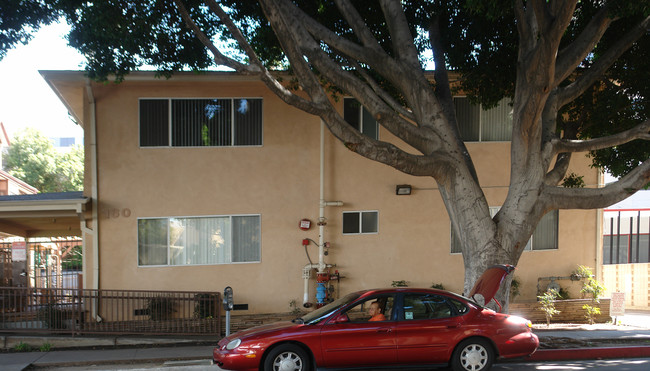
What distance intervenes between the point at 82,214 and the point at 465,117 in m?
9.26

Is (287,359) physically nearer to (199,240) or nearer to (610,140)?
(199,240)

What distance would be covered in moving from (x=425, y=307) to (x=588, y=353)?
140 inches

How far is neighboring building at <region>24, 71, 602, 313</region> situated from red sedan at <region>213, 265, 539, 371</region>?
4.71 meters

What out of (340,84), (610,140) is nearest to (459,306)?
(340,84)

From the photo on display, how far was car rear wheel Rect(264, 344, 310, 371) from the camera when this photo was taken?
21.9 feet

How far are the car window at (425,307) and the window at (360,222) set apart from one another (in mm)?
5013

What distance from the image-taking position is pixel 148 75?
11.1m

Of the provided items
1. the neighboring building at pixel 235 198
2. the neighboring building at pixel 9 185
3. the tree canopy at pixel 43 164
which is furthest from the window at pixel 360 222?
the tree canopy at pixel 43 164

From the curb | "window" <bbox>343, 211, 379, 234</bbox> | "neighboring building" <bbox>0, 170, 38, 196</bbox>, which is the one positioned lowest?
the curb

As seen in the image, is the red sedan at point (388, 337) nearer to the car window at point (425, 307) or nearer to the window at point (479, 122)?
the car window at point (425, 307)

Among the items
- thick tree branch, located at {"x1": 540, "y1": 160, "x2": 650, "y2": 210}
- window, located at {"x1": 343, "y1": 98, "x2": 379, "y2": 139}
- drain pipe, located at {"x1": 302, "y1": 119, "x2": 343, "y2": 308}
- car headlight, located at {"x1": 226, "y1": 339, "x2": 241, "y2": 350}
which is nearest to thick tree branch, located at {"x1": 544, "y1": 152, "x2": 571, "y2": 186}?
thick tree branch, located at {"x1": 540, "y1": 160, "x2": 650, "y2": 210}

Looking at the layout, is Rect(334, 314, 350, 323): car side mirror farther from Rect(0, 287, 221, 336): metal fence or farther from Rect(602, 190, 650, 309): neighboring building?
Rect(602, 190, 650, 309): neighboring building

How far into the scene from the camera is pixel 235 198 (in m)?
11.8

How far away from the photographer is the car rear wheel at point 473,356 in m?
6.98
